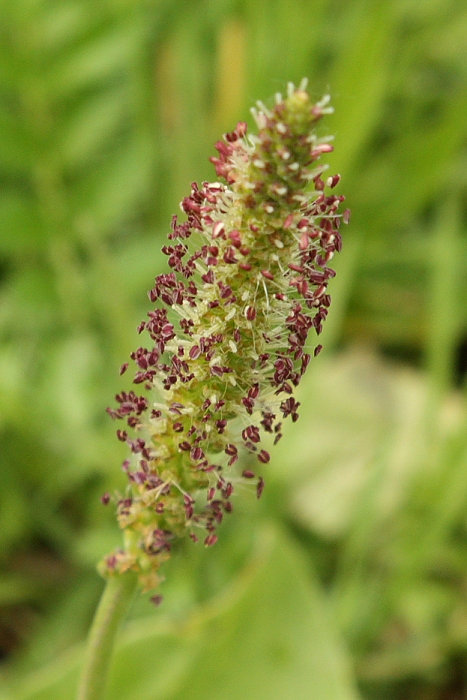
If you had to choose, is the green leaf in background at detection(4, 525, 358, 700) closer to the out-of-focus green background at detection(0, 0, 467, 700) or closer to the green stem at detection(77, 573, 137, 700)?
the out-of-focus green background at detection(0, 0, 467, 700)

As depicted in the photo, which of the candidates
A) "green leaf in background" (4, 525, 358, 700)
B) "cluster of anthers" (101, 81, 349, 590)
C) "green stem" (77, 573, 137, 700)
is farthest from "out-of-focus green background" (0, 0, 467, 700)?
"cluster of anthers" (101, 81, 349, 590)

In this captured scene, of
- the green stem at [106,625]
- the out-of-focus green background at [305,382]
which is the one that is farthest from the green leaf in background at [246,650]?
the green stem at [106,625]

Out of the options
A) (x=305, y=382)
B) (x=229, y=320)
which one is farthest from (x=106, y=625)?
(x=305, y=382)

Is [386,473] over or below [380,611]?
over

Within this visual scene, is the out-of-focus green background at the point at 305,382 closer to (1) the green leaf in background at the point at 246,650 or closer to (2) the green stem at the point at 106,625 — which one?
(1) the green leaf in background at the point at 246,650

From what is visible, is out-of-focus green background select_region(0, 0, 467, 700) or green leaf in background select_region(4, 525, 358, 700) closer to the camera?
green leaf in background select_region(4, 525, 358, 700)

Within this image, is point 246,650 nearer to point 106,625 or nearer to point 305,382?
point 106,625

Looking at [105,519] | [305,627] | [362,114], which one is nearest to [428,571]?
[305,627]

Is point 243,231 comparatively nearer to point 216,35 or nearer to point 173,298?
point 173,298
